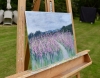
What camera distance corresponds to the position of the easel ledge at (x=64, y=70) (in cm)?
204

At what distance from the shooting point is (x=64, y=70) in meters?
2.57

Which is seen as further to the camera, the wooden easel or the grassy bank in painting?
the grassy bank in painting

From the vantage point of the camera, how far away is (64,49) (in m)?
2.61

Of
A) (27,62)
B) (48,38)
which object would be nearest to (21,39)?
(48,38)

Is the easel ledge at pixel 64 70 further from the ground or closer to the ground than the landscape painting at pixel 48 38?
closer to the ground

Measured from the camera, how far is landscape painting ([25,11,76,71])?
2.17m

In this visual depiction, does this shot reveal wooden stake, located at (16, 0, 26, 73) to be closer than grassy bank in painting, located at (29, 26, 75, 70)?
Yes

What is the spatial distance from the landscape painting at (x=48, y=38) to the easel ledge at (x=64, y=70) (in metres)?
0.07

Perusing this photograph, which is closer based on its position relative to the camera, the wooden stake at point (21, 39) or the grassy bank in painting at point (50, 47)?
the wooden stake at point (21, 39)

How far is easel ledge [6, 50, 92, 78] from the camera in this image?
2.04 m

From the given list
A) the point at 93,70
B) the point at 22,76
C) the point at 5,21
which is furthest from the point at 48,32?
the point at 5,21

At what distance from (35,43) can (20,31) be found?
0.21 meters

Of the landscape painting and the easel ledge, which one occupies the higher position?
the landscape painting

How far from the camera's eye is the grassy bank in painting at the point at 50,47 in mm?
2168
